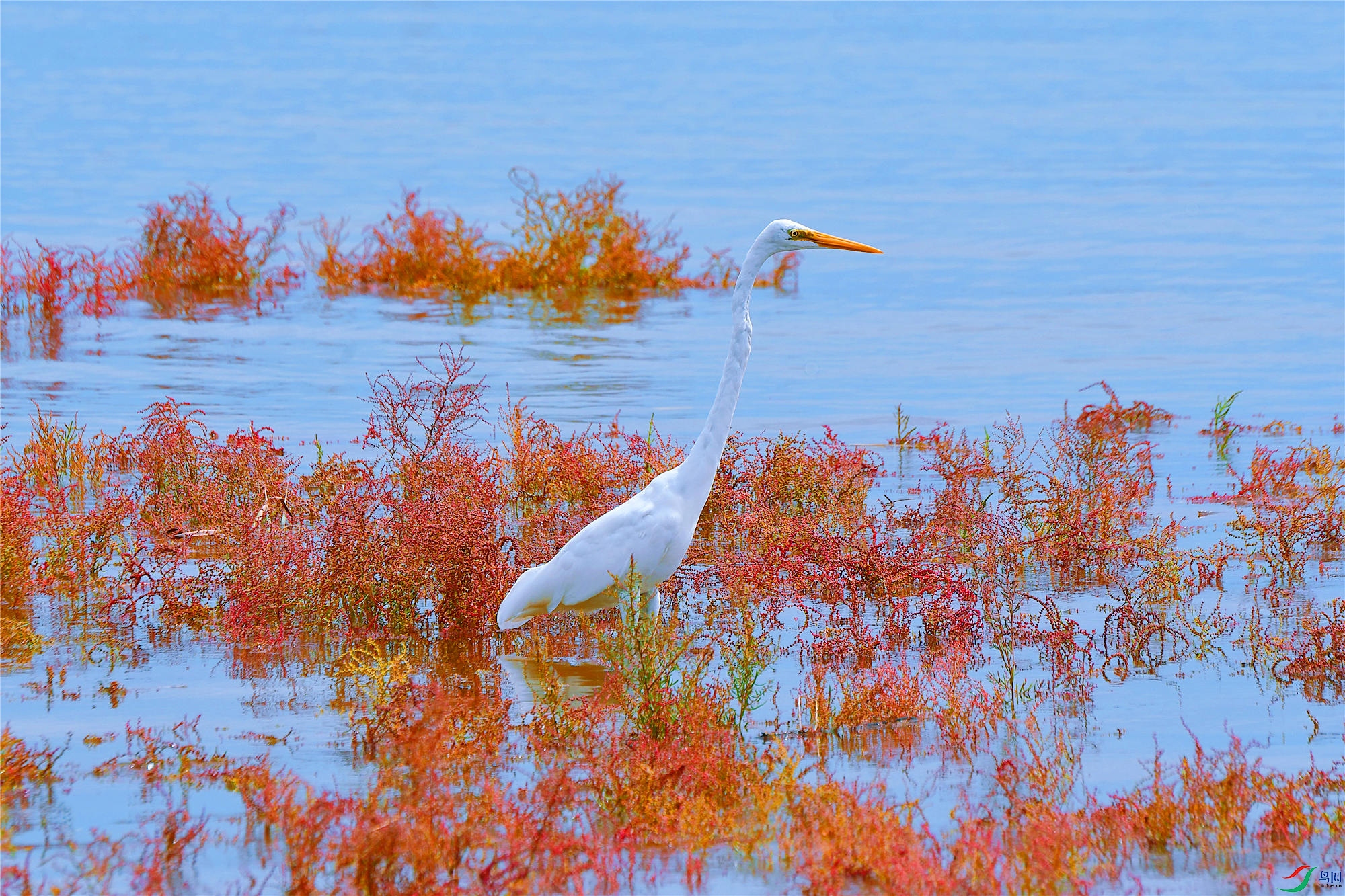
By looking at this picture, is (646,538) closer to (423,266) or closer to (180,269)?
(423,266)

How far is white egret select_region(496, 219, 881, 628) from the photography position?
657 centimetres

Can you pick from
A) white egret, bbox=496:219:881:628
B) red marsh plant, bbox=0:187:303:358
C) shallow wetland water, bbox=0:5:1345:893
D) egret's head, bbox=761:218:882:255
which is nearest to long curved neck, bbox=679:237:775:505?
white egret, bbox=496:219:881:628

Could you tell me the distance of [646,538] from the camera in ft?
21.5

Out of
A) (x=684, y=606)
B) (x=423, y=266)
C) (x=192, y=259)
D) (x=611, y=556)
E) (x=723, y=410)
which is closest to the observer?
(x=611, y=556)

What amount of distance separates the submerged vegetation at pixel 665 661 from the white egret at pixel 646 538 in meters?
0.26

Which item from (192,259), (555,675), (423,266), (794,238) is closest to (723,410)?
(794,238)

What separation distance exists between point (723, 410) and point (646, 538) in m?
0.74

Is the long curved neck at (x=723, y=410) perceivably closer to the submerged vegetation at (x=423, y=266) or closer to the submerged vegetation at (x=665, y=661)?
the submerged vegetation at (x=665, y=661)

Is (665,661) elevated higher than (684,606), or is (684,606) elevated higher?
(665,661)

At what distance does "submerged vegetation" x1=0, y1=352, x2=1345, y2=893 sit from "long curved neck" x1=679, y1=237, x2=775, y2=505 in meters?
0.60

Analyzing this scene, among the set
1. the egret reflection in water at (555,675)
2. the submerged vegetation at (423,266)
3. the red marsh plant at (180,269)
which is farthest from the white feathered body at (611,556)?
the red marsh plant at (180,269)

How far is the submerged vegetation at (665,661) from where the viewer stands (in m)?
4.58

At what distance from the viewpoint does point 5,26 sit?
4801 inches

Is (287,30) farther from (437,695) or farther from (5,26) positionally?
(437,695)
